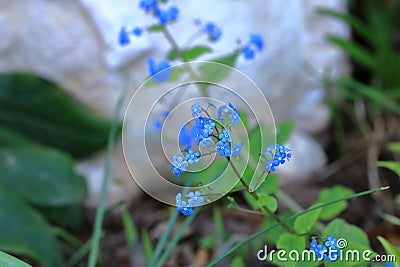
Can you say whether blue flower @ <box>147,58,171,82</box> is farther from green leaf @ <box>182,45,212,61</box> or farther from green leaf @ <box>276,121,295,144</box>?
A: green leaf @ <box>276,121,295,144</box>

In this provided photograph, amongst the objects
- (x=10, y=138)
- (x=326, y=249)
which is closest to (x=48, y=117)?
(x=10, y=138)

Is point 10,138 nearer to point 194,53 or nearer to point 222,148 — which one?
point 194,53

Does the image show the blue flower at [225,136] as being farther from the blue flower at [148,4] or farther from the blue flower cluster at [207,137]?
the blue flower at [148,4]

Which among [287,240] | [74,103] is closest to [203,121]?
[287,240]

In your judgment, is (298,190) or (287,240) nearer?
(287,240)

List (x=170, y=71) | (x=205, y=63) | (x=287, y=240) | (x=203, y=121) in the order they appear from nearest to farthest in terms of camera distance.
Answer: (x=203, y=121)
(x=287, y=240)
(x=170, y=71)
(x=205, y=63)

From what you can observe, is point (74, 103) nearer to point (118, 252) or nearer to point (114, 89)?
point (114, 89)
